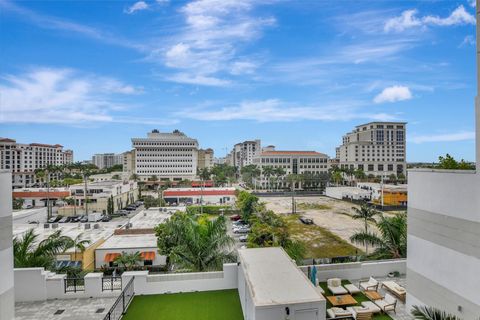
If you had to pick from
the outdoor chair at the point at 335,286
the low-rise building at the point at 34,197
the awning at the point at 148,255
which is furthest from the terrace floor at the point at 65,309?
the low-rise building at the point at 34,197

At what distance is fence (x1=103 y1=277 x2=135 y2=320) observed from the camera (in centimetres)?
860

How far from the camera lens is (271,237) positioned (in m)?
14.8

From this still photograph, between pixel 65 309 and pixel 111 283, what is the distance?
158 centimetres

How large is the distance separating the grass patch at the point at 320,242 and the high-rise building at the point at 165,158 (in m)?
77.2

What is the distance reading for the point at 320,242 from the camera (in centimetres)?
2794

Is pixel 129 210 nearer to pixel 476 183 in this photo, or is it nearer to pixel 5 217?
pixel 5 217

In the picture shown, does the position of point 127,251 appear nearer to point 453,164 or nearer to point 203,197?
point 453,164

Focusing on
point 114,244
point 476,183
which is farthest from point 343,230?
point 476,183

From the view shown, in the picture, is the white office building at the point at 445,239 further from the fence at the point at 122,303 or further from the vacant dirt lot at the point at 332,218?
the vacant dirt lot at the point at 332,218

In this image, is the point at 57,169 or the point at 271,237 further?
the point at 57,169

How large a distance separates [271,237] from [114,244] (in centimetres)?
1353

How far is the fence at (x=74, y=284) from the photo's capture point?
10.4 meters

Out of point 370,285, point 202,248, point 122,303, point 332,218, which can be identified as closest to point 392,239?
point 370,285

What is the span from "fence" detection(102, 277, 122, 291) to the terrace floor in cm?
46
